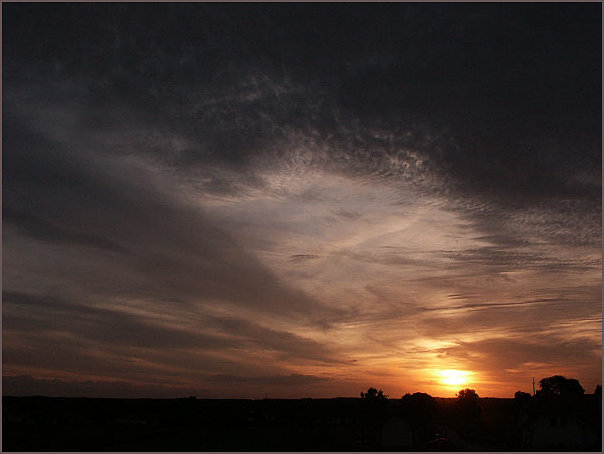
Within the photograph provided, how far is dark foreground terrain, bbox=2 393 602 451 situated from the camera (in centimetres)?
5391

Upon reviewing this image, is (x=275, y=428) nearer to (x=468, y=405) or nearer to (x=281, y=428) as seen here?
(x=281, y=428)

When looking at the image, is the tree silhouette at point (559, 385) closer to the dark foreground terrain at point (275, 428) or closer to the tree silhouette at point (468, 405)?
the tree silhouette at point (468, 405)

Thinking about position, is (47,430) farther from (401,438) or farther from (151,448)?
(401,438)

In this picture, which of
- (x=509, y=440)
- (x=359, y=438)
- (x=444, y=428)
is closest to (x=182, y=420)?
(x=359, y=438)

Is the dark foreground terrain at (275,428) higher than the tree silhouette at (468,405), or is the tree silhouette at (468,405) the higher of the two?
the tree silhouette at (468,405)

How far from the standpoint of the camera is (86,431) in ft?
206

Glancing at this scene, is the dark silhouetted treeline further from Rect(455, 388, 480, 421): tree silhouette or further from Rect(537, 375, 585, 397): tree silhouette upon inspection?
Rect(537, 375, 585, 397): tree silhouette

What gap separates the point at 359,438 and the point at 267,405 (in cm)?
2087

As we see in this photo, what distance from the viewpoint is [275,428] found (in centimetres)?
6906

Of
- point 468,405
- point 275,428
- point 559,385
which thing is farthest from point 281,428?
point 559,385

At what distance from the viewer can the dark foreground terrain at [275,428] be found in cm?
5391

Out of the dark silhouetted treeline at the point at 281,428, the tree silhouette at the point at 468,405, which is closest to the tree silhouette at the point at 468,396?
the tree silhouette at the point at 468,405

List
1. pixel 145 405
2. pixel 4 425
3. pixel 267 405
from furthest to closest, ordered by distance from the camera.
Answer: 1. pixel 267 405
2. pixel 145 405
3. pixel 4 425

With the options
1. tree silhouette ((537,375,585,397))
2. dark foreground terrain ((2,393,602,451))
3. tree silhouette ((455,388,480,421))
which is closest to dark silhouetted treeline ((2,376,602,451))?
dark foreground terrain ((2,393,602,451))
